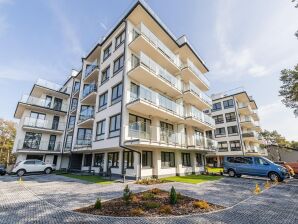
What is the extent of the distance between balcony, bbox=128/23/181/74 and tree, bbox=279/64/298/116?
12.1m

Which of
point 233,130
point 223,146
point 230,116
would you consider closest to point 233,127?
point 233,130

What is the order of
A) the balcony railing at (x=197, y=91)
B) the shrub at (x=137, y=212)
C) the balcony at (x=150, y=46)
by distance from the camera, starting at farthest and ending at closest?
the balcony railing at (x=197, y=91), the balcony at (x=150, y=46), the shrub at (x=137, y=212)

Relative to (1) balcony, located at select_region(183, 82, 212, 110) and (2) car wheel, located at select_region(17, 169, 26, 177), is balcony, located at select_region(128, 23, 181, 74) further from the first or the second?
(2) car wheel, located at select_region(17, 169, 26, 177)

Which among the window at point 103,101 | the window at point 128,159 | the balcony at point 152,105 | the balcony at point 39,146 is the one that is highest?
the window at point 103,101

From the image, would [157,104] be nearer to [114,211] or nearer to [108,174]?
[108,174]

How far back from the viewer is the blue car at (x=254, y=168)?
15767mm

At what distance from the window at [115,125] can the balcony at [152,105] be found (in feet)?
5.92

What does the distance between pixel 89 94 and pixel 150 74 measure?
30.2ft

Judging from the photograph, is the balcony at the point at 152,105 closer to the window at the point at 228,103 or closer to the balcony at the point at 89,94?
the balcony at the point at 89,94

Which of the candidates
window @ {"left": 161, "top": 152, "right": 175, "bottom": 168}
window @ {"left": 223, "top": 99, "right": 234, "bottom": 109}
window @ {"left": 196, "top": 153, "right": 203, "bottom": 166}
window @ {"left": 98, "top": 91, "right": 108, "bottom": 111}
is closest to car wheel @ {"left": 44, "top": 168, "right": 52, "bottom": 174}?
window @ {"left": 98, "top": 91, "right": 108, "bottom": 111}

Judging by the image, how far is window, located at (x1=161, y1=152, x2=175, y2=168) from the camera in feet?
60.4

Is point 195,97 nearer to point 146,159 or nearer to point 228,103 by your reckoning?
point 146,159

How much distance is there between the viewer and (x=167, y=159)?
19078 millimetres

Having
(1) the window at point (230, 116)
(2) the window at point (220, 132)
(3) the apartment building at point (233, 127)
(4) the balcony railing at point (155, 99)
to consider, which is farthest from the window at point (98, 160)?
(1) the window at point (230, 116)
